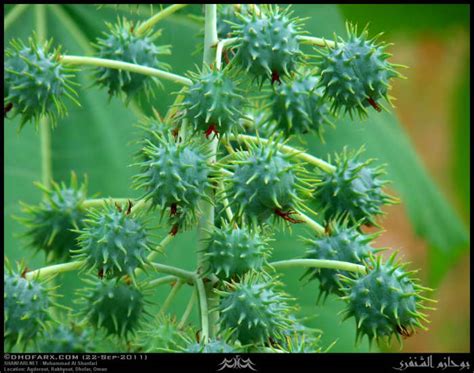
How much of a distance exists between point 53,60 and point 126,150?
1093 mm

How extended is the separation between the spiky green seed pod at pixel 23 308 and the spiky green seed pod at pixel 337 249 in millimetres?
504

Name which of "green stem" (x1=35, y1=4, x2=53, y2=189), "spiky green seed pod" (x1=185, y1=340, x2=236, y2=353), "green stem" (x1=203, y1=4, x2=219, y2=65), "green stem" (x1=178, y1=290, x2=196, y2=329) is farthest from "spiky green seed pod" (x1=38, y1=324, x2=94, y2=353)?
"green stem" (x1=35, y1=4, x2=53, y2=189)

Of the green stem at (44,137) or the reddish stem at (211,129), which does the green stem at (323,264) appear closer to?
the reddish stem at (211,129)

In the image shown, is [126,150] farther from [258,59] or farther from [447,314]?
[447,314]

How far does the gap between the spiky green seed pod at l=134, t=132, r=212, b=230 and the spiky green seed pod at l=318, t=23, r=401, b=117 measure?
26cm

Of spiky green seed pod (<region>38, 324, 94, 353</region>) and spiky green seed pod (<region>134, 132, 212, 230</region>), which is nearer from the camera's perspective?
spiky green seed pod (<region>134, 132, 212, 230</region>)

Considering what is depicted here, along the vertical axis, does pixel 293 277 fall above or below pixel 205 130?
above

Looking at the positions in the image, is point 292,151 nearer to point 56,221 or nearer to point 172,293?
point 172,293

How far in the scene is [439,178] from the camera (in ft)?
15.4

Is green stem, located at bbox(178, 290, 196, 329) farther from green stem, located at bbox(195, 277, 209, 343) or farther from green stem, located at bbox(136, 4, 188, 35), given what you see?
green stem, located at bbox(136, 4, 188, 35)

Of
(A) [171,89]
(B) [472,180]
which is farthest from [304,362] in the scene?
(A) [171,89]

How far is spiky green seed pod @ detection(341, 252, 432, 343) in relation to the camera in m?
1.33

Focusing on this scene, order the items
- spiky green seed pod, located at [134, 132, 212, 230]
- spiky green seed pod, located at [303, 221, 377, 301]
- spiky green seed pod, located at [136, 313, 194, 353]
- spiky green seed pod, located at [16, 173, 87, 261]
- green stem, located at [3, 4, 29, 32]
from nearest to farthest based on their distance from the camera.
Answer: spiky green seed pod, located at [134, 132, 212, 230] < spiky green seed pod, located at [136, 313, 194, 353] < spiky green seed pod, located at [303, 221, 377, 301] < spiky green seed pod, located at [16, 173, 87, 261] < green stem, located at [3, 4, 29, 32]

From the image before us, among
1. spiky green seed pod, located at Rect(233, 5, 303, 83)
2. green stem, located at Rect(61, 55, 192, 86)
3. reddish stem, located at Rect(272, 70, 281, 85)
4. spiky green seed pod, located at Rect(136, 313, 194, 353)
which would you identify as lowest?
spiky green seed pod, located at Rect(136, 313, 194, 353)
